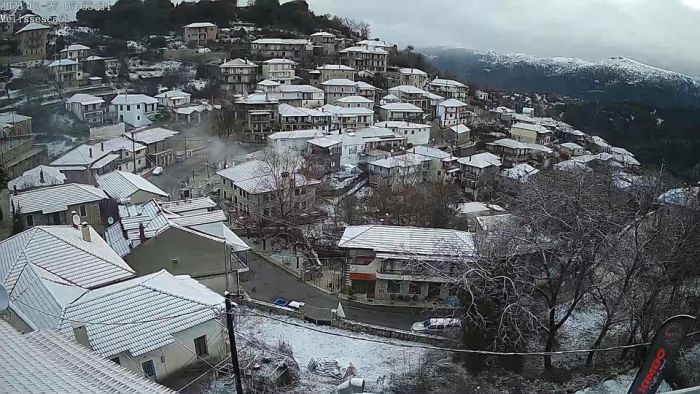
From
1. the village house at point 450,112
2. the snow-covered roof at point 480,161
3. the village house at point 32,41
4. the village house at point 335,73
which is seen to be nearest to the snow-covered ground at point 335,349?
the snow-covered roof at point 480,161

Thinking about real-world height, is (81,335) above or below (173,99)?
above

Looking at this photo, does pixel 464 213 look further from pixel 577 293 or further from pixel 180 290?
pixel 180 290

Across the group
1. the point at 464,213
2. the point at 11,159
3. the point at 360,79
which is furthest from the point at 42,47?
the point at 464,213

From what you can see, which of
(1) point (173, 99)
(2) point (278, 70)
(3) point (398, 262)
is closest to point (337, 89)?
(2) point (278, 70)

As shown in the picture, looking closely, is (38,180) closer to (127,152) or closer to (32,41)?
(127,152)

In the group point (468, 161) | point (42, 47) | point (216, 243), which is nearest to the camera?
point (216, 243)
